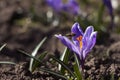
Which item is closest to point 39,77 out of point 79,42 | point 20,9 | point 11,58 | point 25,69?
point 25,69

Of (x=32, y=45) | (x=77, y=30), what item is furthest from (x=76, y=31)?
(x=32, y=45)

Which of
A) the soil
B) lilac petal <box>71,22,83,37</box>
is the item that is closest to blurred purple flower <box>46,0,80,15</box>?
the soil

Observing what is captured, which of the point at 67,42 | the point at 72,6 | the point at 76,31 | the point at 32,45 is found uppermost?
the point at 72,6

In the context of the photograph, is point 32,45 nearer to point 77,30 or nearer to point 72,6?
point 72,6

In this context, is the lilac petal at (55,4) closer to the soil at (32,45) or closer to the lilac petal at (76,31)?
the soil at (32,45)

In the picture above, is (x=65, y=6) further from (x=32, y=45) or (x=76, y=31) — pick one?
(x=76, y=31)

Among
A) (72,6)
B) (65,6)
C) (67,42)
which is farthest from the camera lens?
(65,6)

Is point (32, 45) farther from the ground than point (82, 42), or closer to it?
farther from the ground

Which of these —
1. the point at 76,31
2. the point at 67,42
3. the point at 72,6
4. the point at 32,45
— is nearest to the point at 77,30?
the point at 76,31

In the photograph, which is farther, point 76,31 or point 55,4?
Answer: point 55,4

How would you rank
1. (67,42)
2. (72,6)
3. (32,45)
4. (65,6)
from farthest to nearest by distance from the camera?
(65,6) → (72,6) → (32,45) → (67,42)
